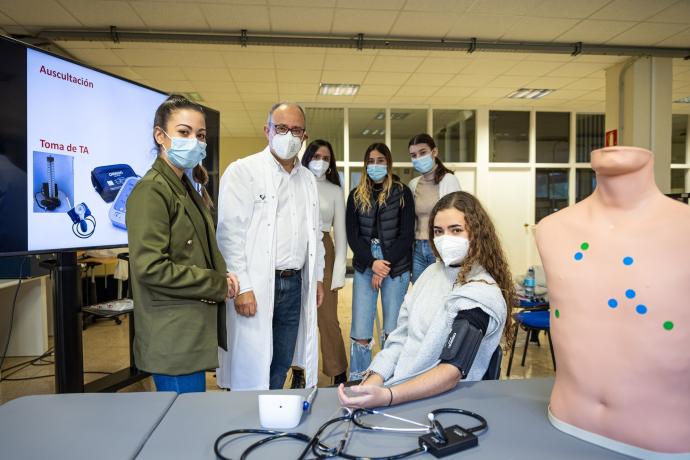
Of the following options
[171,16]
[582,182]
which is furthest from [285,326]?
[582,182]

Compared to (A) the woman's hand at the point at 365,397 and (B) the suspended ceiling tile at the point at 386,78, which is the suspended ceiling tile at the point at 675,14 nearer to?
(B) the suspended ceiling tile at the point at 386,78

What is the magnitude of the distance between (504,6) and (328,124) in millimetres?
4272

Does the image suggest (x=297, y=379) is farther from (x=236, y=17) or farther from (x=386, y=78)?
(x=386, y=78)

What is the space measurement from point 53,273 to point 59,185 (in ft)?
1.36

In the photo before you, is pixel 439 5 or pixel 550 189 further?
pixel 550 189

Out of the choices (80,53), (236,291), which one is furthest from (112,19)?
(236,291)

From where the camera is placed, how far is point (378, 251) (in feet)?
8.61

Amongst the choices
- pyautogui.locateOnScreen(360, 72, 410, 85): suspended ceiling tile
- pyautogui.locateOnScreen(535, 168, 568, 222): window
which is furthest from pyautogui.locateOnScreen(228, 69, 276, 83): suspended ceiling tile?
pyautogui.locateOnScreen(535, 168, 568, 222): window

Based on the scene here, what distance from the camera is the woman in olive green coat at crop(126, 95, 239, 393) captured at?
4.36ft

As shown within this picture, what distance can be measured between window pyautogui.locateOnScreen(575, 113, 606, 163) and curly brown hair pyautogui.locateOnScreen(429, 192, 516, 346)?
24.7ft

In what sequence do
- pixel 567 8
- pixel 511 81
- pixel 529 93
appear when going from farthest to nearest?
pixel 529 93
pixel 511 81
pixel 567 8

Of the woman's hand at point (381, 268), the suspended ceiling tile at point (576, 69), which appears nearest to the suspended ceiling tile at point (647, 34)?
the suspended ceiling tile at point (576, 69)

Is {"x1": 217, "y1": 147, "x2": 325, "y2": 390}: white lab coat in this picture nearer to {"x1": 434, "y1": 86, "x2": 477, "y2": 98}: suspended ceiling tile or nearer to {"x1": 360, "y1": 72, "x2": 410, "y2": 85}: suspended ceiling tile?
{"x1": 360, "y1": 72, "x2": 410, "y2": 85}: suspended ceiling tile

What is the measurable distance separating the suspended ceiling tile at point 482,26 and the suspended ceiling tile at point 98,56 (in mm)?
3704
